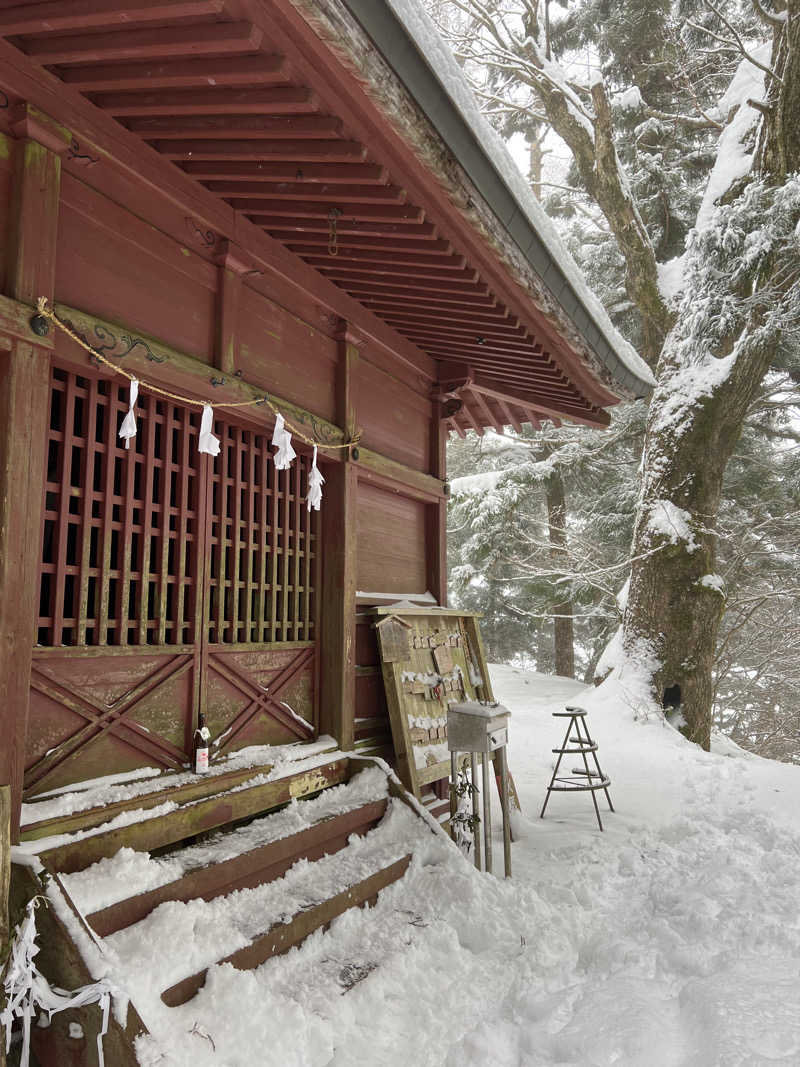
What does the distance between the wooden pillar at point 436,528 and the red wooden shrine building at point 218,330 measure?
0.88m

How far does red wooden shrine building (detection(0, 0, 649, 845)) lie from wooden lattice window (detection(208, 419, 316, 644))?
0.02 meters

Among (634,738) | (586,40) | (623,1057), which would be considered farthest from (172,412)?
(586,40)

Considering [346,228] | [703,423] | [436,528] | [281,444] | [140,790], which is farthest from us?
[703,423]

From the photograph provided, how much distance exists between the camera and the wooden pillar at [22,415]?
2535 millimetres

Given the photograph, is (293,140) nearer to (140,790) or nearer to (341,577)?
(341,577)

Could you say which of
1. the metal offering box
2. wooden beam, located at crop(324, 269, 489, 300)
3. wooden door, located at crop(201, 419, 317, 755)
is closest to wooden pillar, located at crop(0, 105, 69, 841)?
wooden door, located at crop(201, 419, 317, 755)

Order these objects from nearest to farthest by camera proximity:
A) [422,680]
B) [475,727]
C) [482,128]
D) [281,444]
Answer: [482,128] → [281,444] → [475,727] → [422,680]

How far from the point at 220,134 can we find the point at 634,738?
26.5 ft

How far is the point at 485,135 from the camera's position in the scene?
2.89m

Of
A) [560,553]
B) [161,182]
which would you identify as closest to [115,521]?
[161,182]

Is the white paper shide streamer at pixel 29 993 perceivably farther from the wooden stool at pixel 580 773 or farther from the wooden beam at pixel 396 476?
the wooden stool at pixel 580 773

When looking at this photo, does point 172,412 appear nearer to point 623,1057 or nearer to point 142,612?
point 142,612

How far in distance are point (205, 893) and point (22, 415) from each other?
2074 mm

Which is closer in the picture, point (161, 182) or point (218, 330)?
point (161, 182)
